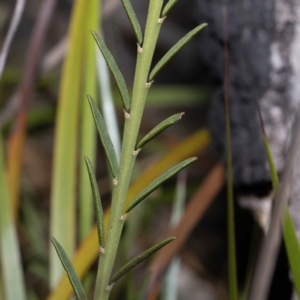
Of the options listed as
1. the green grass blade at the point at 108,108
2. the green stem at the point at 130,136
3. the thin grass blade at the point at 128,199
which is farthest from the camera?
the green grass blade at the point at 108,108

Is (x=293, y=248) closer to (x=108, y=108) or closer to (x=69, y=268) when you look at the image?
(x=69, y=268)

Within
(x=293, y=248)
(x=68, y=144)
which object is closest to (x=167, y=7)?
(x=293, y=248)

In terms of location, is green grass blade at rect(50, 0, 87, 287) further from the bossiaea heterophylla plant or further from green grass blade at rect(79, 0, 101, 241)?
the bossiaea heterophylla plant

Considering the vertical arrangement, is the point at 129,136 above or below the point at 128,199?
above

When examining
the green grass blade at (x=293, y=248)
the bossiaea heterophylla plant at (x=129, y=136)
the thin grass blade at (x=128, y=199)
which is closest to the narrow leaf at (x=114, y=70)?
the bossiaea heterophylla plant at (x=129, y=136)

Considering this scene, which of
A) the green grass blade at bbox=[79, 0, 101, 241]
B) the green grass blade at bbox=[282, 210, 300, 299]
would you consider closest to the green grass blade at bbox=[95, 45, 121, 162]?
the green grass blade at bbox=[79, 0, 101, 241]

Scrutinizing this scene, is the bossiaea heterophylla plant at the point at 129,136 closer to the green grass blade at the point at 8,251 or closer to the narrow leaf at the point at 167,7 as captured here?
the narrow leaf at the point at 167,7

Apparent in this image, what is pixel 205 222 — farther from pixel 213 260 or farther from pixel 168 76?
pixel 168 76
